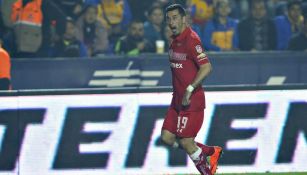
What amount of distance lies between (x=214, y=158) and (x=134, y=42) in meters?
6.06

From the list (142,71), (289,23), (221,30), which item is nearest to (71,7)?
(142,71)

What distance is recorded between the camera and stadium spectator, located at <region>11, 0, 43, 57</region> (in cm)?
1440

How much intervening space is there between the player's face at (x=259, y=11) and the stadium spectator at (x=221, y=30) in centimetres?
37

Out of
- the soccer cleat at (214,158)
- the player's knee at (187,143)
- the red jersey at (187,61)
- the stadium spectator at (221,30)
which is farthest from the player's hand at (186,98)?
the stadium spectator at (221,30)

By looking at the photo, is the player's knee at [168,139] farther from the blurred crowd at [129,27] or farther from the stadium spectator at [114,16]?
the stadium spectator at [114,16]

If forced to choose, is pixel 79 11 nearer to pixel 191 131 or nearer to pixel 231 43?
pixel 231 43

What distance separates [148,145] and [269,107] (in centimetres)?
147

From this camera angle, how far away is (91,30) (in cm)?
1516

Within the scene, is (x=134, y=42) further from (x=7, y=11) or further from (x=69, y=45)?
(x=7, y=11)

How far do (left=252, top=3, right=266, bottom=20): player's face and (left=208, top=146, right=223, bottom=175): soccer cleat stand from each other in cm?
628

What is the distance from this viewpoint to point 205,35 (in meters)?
15.3

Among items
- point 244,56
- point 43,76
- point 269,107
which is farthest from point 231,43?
point 269,107

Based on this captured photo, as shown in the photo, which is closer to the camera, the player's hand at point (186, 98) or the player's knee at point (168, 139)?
the player's hand at point (186, 98)

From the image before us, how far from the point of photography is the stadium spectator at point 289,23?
51.6 feet
